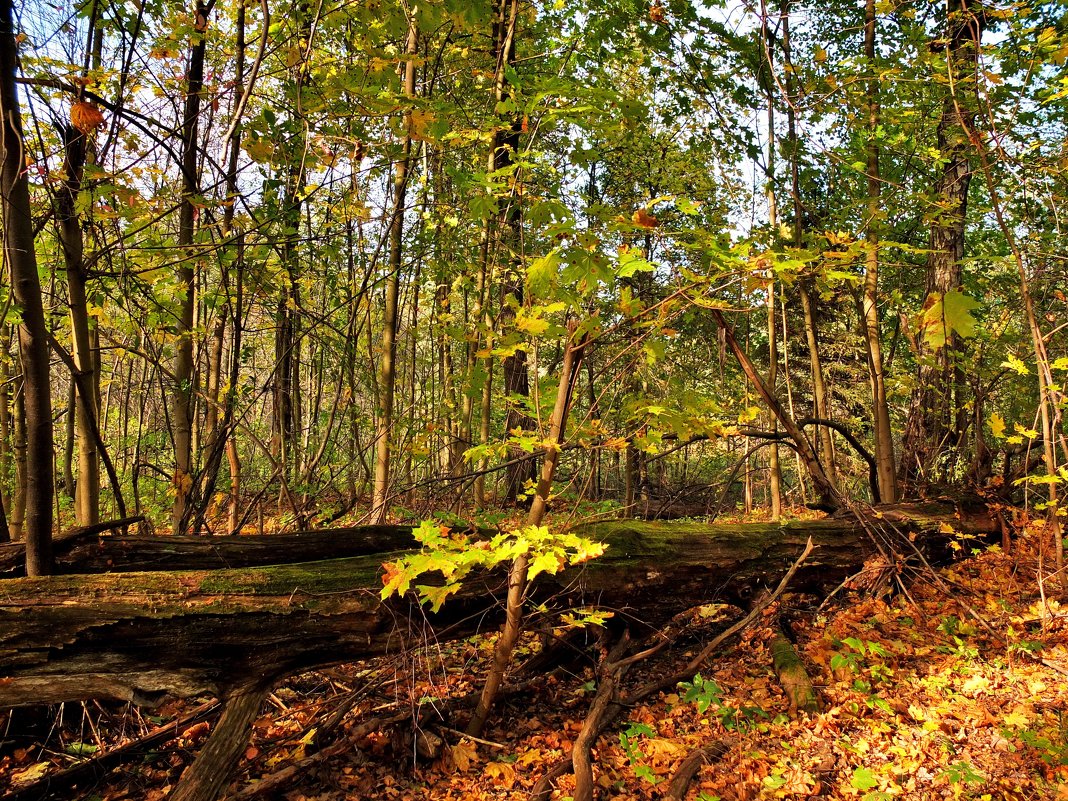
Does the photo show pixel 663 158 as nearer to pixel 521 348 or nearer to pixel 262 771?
pixel 521 348

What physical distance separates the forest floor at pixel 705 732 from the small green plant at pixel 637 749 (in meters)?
0.01

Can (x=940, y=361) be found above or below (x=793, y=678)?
above

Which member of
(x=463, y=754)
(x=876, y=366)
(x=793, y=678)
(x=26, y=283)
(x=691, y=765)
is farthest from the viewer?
(x=876, y=366)

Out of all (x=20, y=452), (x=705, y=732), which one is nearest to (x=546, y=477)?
(x=705, y=732)

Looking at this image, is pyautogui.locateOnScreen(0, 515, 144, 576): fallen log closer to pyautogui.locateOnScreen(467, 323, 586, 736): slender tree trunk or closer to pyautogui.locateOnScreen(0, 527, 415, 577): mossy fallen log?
pyautogui.locateOnScreen(0, 527, 415, 577): mossy fallen log

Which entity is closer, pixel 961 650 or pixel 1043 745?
pixel 1043 745

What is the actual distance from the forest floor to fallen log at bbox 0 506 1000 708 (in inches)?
12.1

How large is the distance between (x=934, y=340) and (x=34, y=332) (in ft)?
11.2

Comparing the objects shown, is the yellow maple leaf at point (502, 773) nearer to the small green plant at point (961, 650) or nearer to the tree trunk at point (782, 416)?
the tree trunk at point (782, 416)

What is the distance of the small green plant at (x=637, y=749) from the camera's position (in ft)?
8.95

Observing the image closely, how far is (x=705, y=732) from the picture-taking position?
3096 mm

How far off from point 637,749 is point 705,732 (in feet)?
1.42

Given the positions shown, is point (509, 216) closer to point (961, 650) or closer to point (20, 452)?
point (961, 650)

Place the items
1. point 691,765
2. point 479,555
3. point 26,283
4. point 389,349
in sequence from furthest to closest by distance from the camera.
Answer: point 389,349 < point 691,765 < point 26,283 < point 479,555
